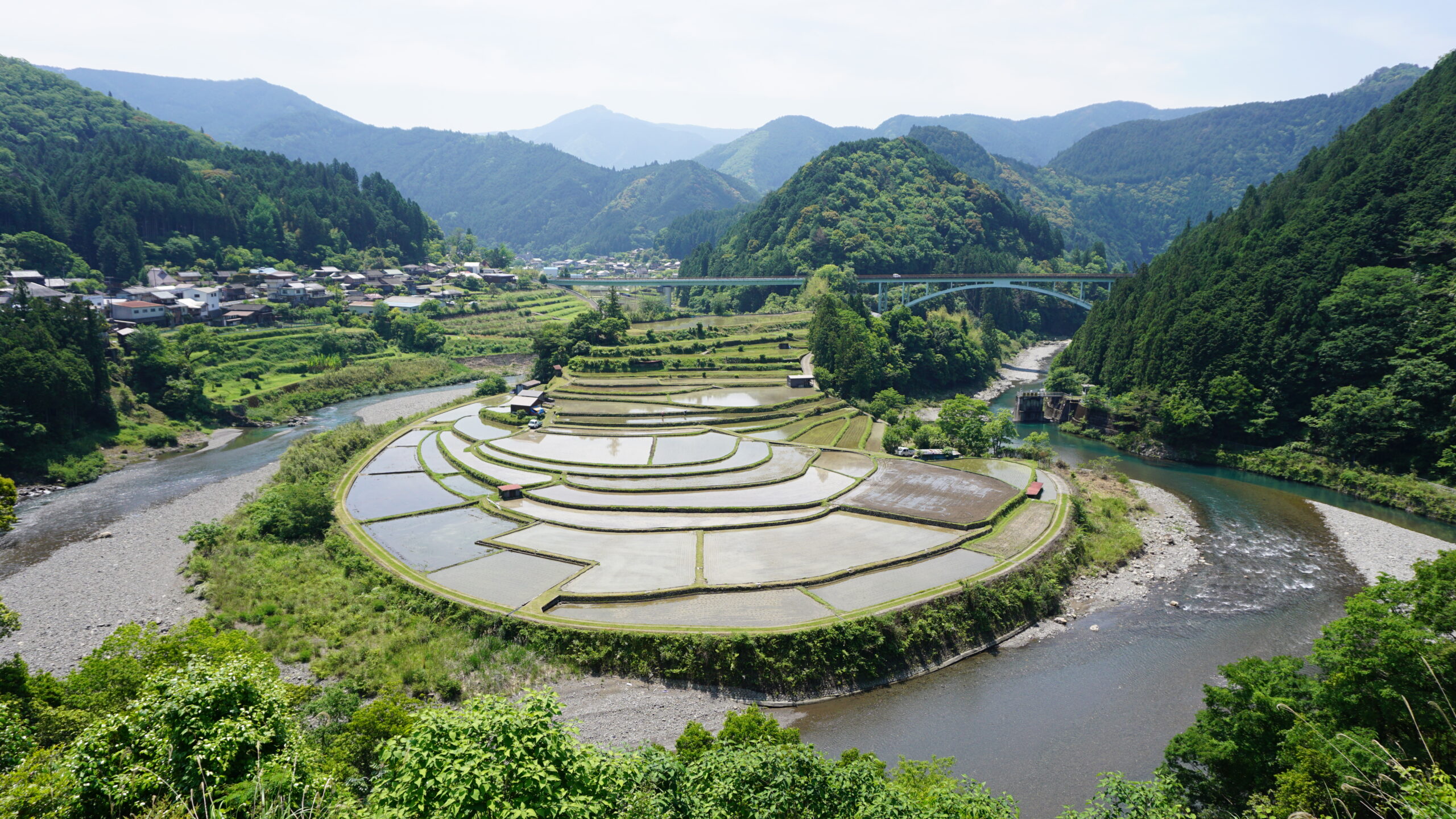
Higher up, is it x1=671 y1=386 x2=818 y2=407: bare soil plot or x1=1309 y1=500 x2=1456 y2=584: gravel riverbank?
x1=671 y1=386 x2=818 y2=407: bare soil plot

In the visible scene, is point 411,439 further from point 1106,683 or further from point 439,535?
point 1106,683

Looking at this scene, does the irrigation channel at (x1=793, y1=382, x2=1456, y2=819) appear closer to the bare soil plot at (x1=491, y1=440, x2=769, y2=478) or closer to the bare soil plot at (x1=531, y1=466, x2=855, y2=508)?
the bare soil plot at (x1=531, y1=466, x2=855, y2=508)

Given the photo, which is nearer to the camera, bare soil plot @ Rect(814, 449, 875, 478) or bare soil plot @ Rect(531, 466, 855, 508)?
bare soil plot @ Rect(531, 466, 855, 508)

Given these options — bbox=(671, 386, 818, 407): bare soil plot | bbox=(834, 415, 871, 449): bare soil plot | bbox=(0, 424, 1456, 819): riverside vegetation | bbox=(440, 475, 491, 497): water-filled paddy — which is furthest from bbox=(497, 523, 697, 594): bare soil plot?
bbox=(671, 386, 818, 407): bare soil plot

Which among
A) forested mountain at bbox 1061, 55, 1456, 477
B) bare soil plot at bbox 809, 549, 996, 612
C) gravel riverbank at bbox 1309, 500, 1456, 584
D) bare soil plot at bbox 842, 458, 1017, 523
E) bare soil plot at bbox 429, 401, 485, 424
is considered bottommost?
bare soil plot at bbox 429, 401, 485, 424

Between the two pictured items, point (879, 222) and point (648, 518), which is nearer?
point (648, 518)

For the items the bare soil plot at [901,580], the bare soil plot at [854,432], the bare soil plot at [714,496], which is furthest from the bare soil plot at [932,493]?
the bare soil plot at [854,432]

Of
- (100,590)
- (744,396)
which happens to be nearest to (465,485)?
(100,590)
